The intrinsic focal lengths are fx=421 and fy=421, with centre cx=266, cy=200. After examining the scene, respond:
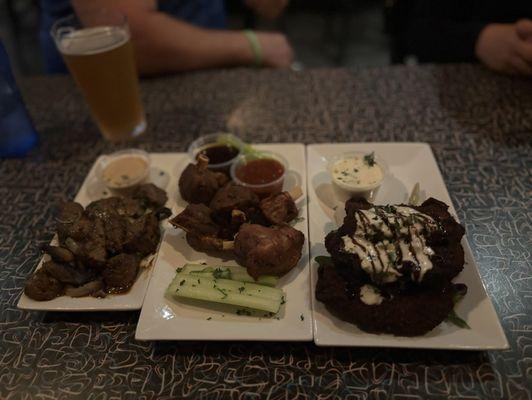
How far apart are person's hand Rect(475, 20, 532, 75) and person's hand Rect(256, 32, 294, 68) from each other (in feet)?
4.95

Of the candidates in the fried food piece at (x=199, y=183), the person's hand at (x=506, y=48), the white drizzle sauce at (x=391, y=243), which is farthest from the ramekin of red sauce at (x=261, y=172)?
the person's hand at (x=506, y=48)

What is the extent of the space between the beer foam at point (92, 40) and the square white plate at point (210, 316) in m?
1.29

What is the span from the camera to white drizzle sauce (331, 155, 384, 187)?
6.73 feet

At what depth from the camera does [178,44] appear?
10.6ft

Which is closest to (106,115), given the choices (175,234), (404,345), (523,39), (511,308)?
(175,234)

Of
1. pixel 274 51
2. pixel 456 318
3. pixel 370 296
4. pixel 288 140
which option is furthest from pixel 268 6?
pixel 456 318

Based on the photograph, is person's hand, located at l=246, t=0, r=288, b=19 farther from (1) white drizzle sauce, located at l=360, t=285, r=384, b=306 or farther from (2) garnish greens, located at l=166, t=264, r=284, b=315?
(1) white drizzle sauce, located at l=360, t=285, r=384, b=306

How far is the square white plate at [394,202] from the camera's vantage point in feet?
4.64

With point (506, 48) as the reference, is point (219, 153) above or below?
below

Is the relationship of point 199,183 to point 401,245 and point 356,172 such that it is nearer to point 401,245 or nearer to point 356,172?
point 356,172

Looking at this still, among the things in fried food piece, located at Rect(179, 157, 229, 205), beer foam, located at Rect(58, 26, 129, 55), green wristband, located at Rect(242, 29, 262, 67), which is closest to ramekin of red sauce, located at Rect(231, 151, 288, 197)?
fried food piece, located at Rect(179, 157, 229, 205)

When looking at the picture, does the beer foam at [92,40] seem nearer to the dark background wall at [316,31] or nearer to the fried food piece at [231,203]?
the fried food piece at [231,203]

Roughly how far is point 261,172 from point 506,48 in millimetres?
2102

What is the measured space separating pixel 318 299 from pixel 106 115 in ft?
6.00
